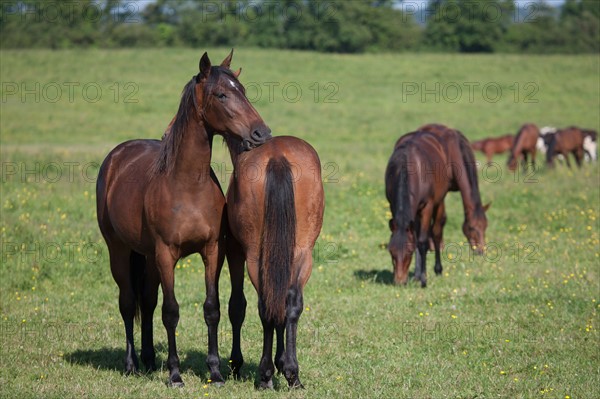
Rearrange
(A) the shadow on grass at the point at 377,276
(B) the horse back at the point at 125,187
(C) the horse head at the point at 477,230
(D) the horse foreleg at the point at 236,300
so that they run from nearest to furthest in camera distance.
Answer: (D) the horse foreleg at the point at 236,300, (B) the horse back at the point at 125,187, (A) the shadow on grass at the point at 377,276, (C) the horse head at the point at 477,230

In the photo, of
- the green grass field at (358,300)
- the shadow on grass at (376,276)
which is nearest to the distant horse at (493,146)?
the green grass field at (358,300)

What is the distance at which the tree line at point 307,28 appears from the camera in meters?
53.4

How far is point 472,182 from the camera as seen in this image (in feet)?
42.5

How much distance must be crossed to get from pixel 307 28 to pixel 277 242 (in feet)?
168

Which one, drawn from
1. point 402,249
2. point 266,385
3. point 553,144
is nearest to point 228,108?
point 266,385

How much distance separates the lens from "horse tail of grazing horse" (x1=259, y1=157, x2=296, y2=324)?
6.12 meters

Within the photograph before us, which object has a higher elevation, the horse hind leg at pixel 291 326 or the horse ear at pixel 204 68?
the horse ear at pixel 204 68

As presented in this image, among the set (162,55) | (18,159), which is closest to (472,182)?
(18,159)

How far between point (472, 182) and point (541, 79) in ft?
117

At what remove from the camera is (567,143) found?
26188 millimetres

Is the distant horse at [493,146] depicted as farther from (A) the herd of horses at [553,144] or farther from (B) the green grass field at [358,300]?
(B) the green grass field at [358,300]

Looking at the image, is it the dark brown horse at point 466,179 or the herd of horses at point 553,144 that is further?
the herd of horses at point 553,144

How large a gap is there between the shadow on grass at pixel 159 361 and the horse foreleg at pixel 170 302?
0.37 m

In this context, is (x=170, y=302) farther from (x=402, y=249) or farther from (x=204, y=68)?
(x=402, y=249)
